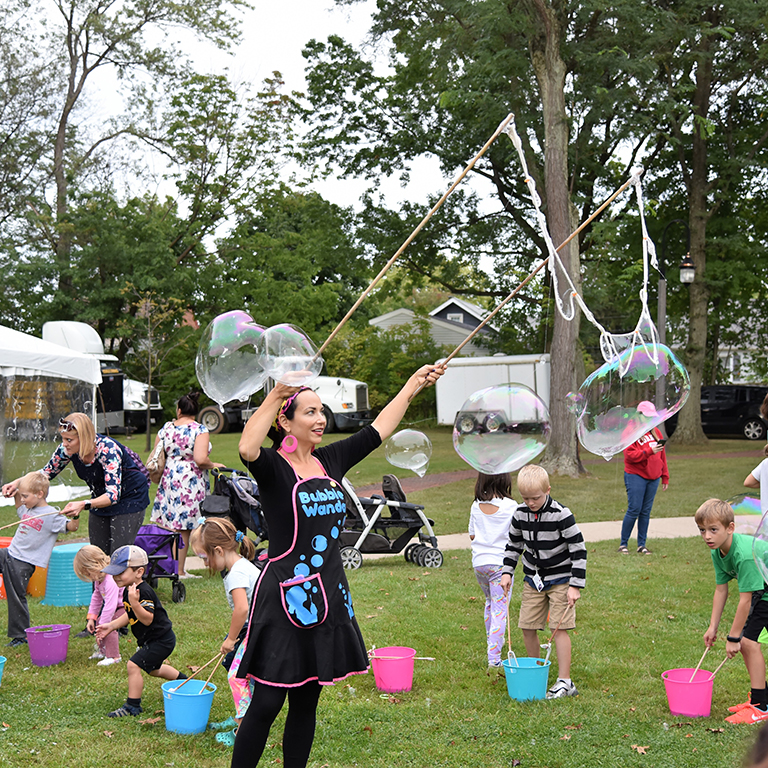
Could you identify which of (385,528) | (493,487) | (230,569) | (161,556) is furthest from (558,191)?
(230,569)

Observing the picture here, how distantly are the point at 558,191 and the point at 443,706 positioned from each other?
1243 cm

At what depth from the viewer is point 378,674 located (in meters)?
5.14

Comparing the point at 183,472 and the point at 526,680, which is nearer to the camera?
the point at 526,680

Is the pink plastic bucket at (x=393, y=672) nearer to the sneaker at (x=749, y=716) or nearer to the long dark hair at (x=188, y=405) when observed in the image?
the sneaker at (x=749, y=716)

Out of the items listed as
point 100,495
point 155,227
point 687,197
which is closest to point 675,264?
point 687,197

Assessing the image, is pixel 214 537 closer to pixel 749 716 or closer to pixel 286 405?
pixel 286 405

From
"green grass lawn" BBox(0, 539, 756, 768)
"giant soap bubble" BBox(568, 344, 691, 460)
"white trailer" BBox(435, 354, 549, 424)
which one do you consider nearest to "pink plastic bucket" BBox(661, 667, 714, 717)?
"green grass lawn" BBox(0, 539, 756, 768)

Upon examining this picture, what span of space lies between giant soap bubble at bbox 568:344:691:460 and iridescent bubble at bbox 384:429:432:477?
337 cm

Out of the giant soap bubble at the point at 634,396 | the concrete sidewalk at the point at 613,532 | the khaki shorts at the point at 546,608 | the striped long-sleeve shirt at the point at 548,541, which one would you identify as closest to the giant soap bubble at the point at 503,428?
the giant soap bubble at the point at 634,396

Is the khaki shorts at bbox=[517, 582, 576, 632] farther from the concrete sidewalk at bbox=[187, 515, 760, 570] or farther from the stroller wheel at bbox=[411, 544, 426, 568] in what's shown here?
the concrete sidewalk at bbox=[187, 515, 760, 570]

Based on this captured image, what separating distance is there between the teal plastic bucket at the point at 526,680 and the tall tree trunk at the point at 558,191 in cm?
1149

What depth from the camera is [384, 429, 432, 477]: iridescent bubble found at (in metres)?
9.48

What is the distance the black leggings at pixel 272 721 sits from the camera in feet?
10.1

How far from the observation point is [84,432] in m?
5.90
